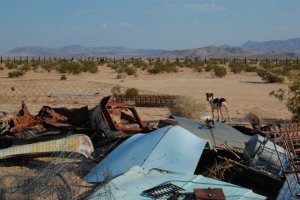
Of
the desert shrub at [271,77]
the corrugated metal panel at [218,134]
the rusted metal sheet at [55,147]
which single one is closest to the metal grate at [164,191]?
the corrugated metal panel at [218,134]

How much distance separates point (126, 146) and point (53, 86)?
2086 centimetres

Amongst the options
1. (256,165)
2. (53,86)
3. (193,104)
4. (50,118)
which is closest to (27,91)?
(53,86)

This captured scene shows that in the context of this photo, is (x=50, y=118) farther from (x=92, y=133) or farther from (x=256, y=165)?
(x=256, y=165)

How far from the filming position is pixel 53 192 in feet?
23.2

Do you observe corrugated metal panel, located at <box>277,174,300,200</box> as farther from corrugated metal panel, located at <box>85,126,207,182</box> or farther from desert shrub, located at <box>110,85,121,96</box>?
desert shrub, located at <box>110,85,121,96</box>

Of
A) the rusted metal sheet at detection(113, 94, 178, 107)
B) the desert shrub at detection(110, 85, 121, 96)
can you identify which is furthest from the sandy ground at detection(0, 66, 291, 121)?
the desert shrub at detection(110, 85, 121, 96)

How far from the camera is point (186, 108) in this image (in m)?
19.9

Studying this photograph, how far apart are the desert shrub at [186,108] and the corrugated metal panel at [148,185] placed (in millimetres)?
11586

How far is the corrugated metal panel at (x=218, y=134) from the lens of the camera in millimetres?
10180

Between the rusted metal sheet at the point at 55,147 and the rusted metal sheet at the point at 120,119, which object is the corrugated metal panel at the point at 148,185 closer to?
the rusted metal sheet at the point at 55,147

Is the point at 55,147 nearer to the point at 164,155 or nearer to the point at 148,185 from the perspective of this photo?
the point at 164,155

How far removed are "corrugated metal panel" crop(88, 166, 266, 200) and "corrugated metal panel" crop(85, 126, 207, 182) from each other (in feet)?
0.79

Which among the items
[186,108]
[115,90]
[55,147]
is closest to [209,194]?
[55,147]

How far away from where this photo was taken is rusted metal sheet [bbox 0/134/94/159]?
9.88m
